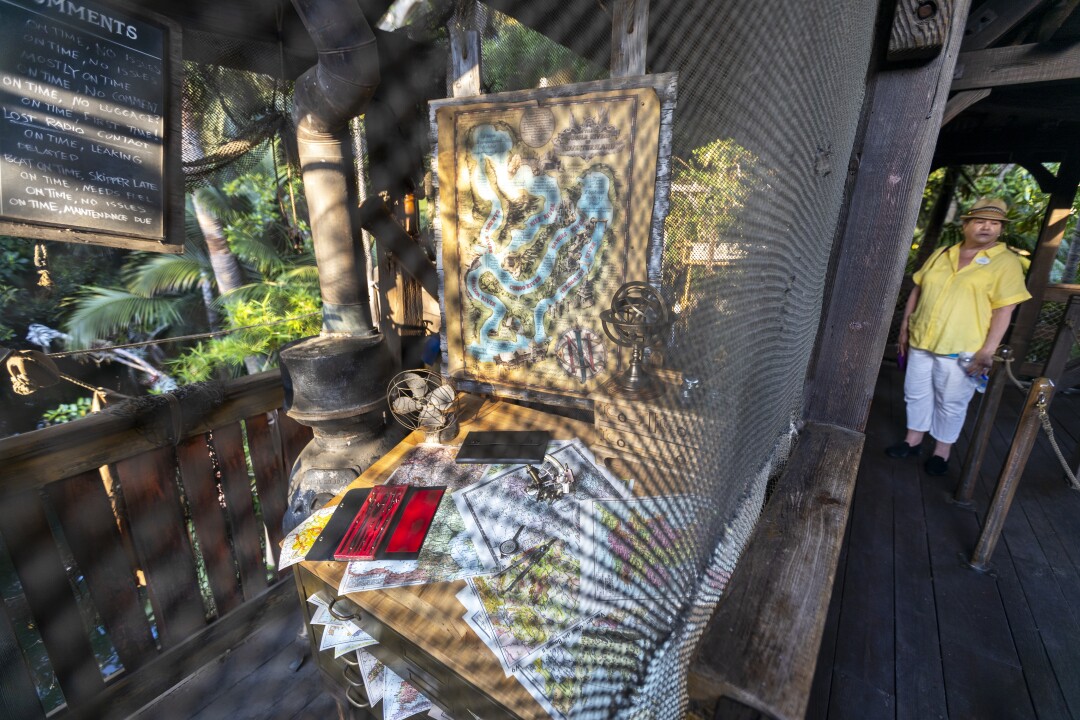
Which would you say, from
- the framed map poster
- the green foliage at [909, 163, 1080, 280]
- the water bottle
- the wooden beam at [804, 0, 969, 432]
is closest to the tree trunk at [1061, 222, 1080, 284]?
the green foliage at [909, 163, 1080, 280]

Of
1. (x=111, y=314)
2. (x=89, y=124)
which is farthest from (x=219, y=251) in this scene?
(x=89, y=124)

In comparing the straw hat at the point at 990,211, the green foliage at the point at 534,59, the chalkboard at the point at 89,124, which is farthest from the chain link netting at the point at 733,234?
the straw hat at the point at 990,211

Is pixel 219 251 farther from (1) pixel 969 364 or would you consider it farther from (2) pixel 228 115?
(1) pixel 969 364

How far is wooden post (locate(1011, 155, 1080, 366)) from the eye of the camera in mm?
4645

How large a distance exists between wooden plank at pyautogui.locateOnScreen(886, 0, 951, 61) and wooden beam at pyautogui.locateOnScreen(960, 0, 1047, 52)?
0.99 metres

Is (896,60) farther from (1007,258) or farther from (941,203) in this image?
(941,203)

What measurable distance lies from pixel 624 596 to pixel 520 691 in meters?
0.28

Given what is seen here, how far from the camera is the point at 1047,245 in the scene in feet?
15.6

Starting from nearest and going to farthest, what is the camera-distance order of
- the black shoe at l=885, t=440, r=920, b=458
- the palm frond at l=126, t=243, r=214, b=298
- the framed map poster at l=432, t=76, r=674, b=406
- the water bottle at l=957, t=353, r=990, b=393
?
the framed map poster at l=432, t=76, r=674, b=406, the water bottle at l=957, t=353, r=990, b=393, the black shoe at l=885, t=440, r=920, b=458, the palm frond at l=126, t=243, r=214, b=298

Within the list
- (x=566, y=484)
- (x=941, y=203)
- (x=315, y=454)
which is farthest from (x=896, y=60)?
(x=941, y=203)

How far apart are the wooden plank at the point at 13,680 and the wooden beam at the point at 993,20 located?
444 cm

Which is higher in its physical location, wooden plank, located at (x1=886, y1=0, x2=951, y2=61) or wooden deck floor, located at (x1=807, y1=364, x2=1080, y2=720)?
wooden plank, located at (x1=886, y1=0, x2=951, y2=61)

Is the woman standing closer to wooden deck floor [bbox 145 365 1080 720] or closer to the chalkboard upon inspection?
wooden deck floor [bbox 145 365 1080 720]

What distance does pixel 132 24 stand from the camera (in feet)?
4.71
